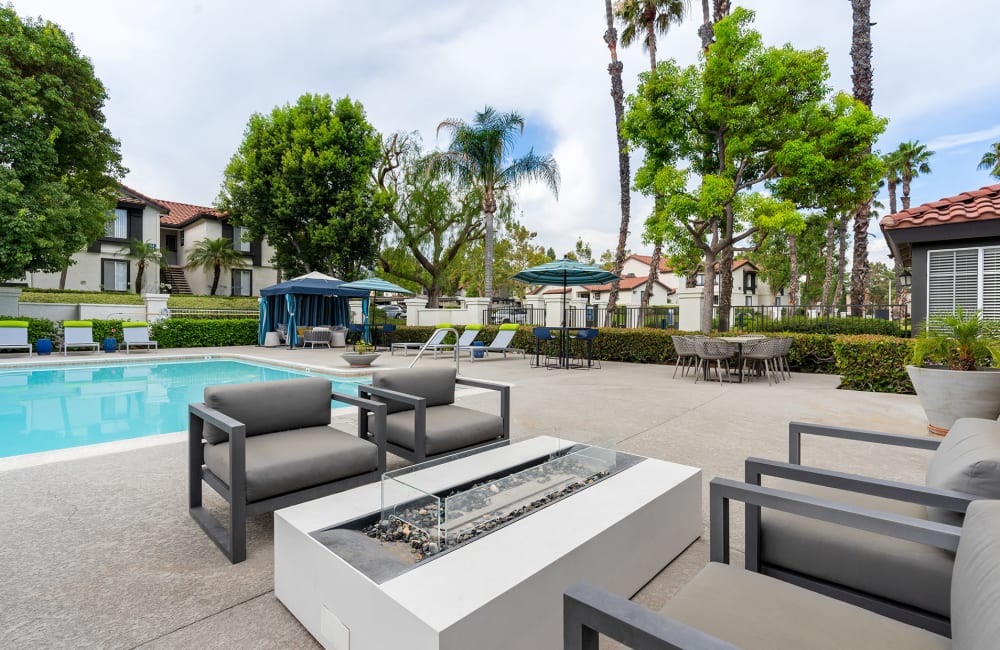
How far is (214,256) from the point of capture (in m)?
23.6

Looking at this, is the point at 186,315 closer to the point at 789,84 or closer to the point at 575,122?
the point at 575,122

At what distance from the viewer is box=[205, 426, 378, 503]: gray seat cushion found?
2.33 m

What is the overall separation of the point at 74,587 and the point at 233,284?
87.5 feet

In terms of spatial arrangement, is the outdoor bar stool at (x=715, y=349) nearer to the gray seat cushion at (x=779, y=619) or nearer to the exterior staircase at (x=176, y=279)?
the gray seat cushion at (x=779, y=619)

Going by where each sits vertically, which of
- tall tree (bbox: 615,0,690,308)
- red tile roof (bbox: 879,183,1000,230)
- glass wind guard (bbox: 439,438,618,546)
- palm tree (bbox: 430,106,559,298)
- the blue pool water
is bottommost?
the blue pool water

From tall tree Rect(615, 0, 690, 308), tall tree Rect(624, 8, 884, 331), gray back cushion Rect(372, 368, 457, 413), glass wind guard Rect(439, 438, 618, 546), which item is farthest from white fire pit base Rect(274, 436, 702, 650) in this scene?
tall tree Rect(615, 0, 690, 308)

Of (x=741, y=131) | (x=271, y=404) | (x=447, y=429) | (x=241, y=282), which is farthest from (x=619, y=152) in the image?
(x=241, y=282)

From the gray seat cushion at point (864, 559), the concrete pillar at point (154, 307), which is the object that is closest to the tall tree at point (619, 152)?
the gray seat cushion at point (864, 559)

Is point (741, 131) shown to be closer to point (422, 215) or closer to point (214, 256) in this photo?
point (422, 215)

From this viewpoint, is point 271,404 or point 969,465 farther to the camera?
point 271,404

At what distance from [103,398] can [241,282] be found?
2021 cm

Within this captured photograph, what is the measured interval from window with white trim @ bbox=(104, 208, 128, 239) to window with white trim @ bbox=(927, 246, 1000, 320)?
28609 millimetres

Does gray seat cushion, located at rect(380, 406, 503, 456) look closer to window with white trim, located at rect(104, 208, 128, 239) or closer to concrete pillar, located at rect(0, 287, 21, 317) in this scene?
concrete pillar, located at rect(0, 287, 21, 317)

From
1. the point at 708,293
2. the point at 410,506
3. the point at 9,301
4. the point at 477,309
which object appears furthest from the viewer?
the point at 477,309
